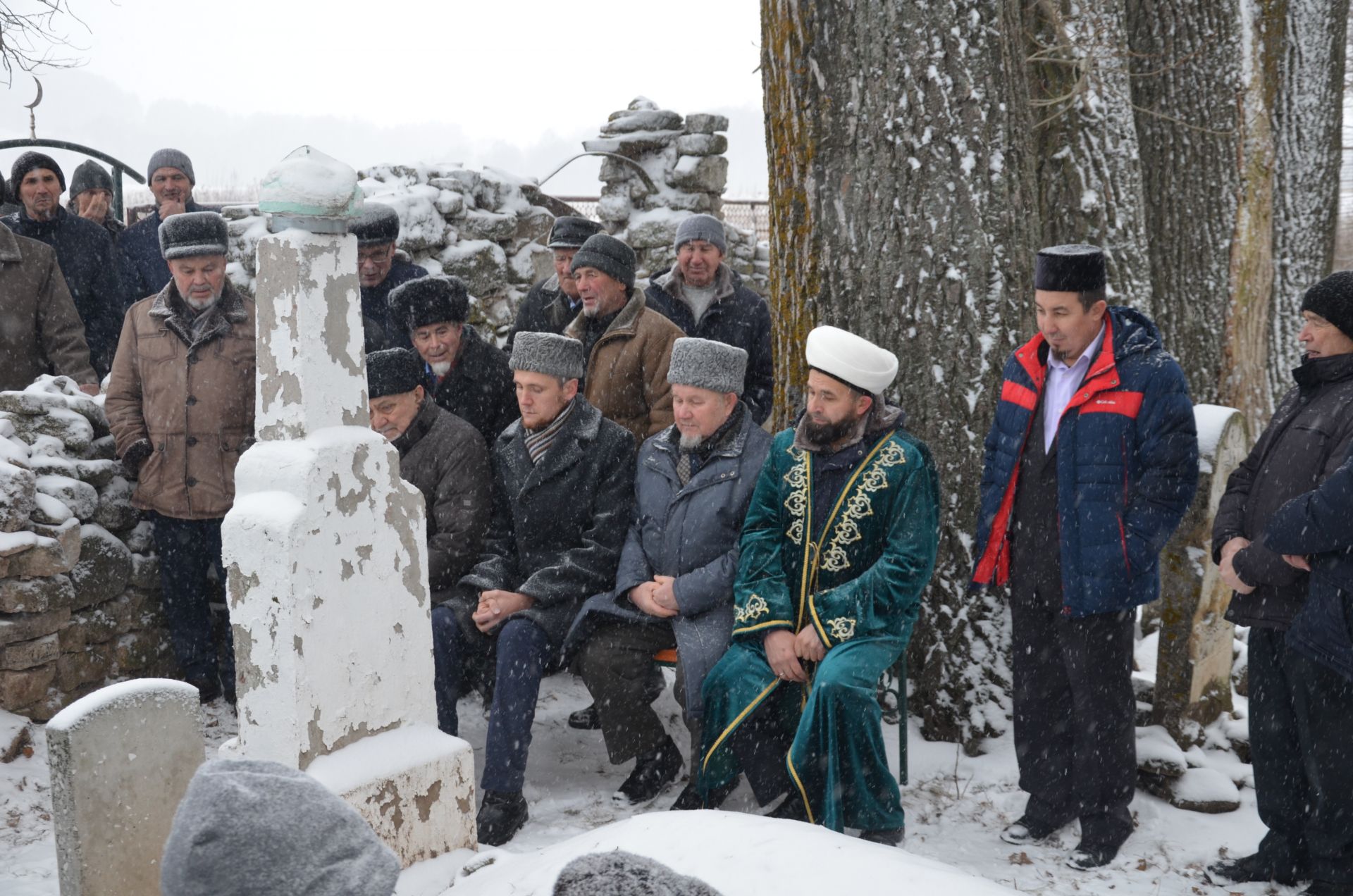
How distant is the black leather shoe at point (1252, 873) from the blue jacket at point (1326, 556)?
665 millimetres

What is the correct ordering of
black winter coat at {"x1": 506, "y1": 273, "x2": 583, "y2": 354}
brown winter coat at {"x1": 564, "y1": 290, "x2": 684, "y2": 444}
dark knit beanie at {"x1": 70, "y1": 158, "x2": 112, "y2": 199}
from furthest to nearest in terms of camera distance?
dark knit beanie at {"x1": 70, "y1": 158, "x2": 112, "y2": 199}, black winter coat at {"x1": 506, "y1": 273, "x2": 583, "y2": 354}, brown winter coat at {"x1": 564, "y1": 290, "x2": 684, "y2": 444}

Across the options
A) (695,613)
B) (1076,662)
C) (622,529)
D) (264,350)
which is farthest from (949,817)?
(264,350)

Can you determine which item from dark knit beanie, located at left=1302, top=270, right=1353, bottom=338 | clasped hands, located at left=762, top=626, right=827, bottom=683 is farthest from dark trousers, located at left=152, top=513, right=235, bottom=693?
dark knit beanie, located at left=1302, top=270, right=1353, bottom=338

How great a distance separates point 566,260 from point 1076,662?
3246 millimetres

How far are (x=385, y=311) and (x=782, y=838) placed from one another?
12.3 feet

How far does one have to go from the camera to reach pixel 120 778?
9.02 ft

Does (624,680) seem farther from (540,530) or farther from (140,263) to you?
(140,263)

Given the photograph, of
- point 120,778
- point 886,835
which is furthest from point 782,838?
point 120,778

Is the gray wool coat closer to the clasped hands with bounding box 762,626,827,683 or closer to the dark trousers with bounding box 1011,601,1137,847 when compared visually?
the clasped hands with bounding box 762,626,827,683

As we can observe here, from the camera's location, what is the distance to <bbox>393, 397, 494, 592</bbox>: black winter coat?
4.31m

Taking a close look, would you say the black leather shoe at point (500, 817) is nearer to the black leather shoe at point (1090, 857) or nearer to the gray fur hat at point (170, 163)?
the black leather shoe at point (1090, 857)

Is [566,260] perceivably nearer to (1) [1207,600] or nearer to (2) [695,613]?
(2) [695,613]

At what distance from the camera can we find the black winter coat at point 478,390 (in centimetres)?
503

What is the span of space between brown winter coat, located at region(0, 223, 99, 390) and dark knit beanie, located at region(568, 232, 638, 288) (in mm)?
2448
